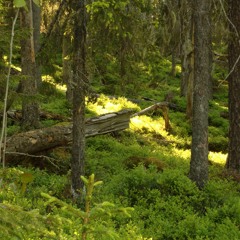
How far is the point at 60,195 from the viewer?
751 centimetres

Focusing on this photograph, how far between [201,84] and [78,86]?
268cm

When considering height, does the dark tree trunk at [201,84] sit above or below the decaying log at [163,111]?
above

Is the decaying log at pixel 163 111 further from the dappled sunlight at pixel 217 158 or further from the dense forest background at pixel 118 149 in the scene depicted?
the dense forest background at pixel 118 149

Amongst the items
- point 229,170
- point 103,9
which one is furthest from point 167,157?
point 103,9

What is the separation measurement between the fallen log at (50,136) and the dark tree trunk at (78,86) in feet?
5.63

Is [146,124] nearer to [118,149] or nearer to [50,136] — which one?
[118,149]

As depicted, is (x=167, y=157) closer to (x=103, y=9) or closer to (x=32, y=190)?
(x=32, y=190)

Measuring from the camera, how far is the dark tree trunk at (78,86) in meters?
6.80

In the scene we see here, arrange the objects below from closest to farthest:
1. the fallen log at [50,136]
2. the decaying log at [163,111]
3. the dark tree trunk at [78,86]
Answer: the dark tree trunk at [78,86]
the fallen log at [50,136]
the decaying log at [163,111]

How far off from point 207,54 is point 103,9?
2510 mm

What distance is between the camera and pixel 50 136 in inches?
378

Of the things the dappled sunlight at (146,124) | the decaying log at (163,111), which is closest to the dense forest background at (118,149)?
the dappled sunlight at (146,124)

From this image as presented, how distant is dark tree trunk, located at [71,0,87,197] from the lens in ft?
22.3

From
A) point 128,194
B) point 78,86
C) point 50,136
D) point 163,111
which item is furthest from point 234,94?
point 163,111
